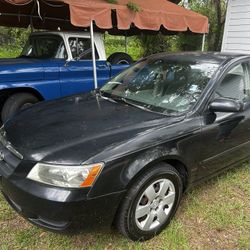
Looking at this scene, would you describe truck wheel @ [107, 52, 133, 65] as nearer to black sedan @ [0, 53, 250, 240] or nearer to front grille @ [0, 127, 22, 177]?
black sedan @ [0, 53, 250, 240]

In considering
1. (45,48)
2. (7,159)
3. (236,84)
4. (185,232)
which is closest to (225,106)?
(236,84)

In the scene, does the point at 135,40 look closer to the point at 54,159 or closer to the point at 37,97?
the point at 37,97

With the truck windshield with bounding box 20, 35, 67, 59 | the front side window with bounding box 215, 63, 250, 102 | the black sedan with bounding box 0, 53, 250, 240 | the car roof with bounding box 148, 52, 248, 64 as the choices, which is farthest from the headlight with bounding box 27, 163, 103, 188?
the truck windshield with bounding box 20, 35, 67, 59

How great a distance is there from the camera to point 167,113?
3174mm

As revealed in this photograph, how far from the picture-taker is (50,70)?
5871mm

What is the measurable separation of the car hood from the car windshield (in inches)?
8.9

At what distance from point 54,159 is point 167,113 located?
1226 mm

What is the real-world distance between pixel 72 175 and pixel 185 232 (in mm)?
1351

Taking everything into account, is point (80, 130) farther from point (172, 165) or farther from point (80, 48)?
point (80, 48)

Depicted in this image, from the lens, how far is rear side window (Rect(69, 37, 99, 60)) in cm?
632

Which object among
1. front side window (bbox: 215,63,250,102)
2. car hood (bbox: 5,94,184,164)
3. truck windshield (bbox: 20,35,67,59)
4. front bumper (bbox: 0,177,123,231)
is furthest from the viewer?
truck windshield (bbox: 20,35,67,59)

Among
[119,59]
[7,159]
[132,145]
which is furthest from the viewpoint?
[119,59]

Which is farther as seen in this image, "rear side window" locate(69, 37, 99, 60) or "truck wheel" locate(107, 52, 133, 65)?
"truck wheel" locate(107, 52, 133, 65)

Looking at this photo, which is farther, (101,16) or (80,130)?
(101,16)
